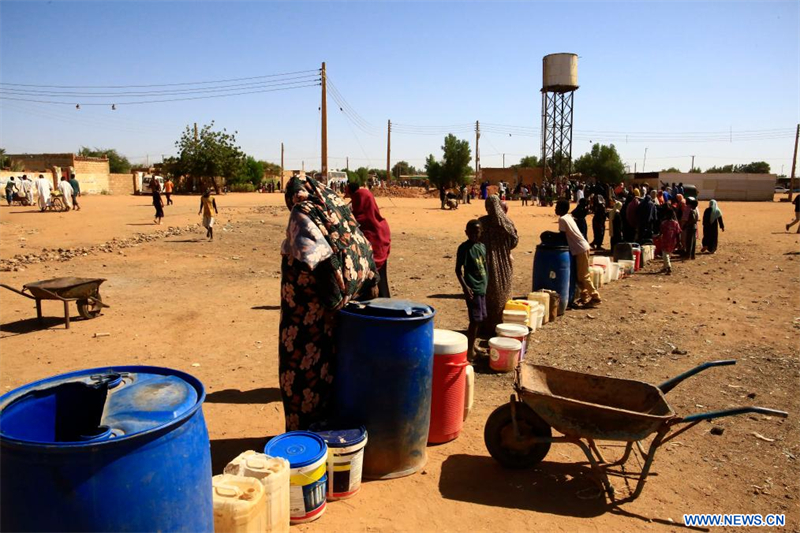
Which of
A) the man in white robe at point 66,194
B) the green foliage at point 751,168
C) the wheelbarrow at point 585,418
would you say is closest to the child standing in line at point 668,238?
the wheelbarrow at point 585,418

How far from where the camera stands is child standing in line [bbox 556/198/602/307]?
855 cm

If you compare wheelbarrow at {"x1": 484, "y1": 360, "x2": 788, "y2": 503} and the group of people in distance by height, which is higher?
the group of people in distance

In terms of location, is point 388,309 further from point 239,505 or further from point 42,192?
point 42,192

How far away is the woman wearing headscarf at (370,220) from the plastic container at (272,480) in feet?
10.5

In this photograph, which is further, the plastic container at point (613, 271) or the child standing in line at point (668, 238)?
the child standing in line at point (668, 238)

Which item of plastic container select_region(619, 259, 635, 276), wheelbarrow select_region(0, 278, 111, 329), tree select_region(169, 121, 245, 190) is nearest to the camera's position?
wheelbarrow select_region(0, 278, 111, 329)

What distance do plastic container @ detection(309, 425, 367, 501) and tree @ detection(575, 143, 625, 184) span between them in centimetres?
6113

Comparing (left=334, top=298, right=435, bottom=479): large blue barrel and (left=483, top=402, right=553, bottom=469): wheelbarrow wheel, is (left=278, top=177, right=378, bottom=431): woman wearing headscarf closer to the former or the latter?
(left=334, top=298, right=435, bottom=479): large blue barrel

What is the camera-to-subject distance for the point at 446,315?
27.7 feet

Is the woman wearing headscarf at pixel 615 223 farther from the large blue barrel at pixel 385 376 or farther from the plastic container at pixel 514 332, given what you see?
the large blue barrel at pixel 385 376

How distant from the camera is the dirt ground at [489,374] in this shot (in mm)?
3639

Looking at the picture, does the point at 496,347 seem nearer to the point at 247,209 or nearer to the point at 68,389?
the point at 68,389

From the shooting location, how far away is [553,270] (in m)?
8.32

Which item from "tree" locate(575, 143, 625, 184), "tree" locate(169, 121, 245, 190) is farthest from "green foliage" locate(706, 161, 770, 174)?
"tree" locate(169, 121, 245, 190)
